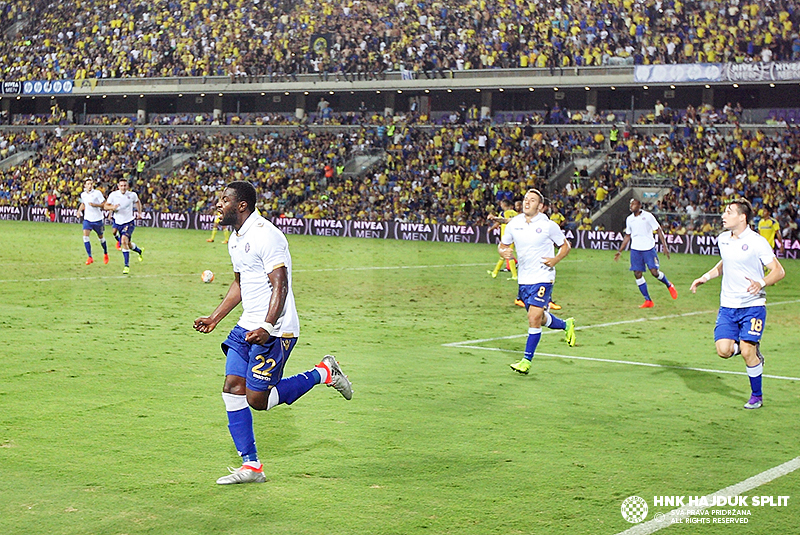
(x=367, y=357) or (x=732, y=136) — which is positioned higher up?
(x=732, y=136)

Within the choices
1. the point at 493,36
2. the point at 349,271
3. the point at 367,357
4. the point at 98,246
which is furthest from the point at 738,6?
the point at 367,357

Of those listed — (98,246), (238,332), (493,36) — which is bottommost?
(98,246)

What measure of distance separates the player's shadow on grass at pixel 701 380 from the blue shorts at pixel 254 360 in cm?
577

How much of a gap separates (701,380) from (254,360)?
6.63m

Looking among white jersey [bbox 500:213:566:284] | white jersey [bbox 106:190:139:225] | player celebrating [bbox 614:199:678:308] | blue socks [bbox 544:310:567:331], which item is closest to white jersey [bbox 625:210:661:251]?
player celebrating [bbox 614:199:678:308]

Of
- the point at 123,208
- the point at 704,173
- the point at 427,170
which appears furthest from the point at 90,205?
the point at 704,173

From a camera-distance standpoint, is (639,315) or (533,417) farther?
(639,315)

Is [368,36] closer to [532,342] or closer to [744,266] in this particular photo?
[532,342]

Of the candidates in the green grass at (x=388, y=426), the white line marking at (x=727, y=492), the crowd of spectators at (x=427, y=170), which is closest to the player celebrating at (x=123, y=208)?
the green grass at (x=388, y=426)

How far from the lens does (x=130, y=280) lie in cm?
2239

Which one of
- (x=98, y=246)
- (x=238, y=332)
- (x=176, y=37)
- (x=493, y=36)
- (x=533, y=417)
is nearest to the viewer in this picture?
(x=238, y=332)

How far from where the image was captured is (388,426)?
8891 millimetres

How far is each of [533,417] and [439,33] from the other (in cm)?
4603

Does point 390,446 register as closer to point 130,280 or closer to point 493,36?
point 130,280
